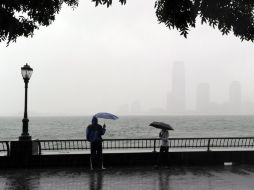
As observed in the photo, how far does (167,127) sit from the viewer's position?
1523 cm

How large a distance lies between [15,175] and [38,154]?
1963 mm

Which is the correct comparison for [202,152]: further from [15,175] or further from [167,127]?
[15,175]

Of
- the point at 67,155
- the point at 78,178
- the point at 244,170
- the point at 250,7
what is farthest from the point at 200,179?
the point at 250,7

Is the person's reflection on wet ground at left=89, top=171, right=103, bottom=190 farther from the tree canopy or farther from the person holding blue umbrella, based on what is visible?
the tree canopy

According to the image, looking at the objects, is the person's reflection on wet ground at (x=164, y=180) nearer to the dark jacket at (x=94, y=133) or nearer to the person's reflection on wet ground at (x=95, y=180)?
the person's reflection on wet ground at (x=95, y=180)

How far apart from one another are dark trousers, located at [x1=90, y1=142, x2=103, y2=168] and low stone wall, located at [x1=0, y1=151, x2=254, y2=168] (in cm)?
73

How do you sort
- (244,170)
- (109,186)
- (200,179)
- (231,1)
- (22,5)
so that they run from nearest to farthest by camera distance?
(231,1) < (22,5) < (109,186) < (200,179) < (244,170)

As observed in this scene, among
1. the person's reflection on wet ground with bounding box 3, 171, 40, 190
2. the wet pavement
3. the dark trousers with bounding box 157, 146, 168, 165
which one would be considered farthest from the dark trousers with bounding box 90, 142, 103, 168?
the dark trousers with bounding box 157, 146, 168, 165

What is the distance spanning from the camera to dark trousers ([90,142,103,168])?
14.0m

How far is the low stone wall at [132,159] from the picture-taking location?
1482 centimetres

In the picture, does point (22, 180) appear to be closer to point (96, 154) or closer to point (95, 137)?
point (95, 137)

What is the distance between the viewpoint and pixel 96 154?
14.4 metres

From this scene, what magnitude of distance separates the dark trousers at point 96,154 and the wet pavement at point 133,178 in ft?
1.23

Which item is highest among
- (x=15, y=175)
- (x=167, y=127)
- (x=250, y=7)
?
(x=250, y=7)
